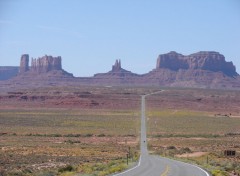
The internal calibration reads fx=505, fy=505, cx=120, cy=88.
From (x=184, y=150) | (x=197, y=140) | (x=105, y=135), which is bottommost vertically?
(x=184, y=150)

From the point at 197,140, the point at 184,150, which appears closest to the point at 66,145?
the point at 184,150

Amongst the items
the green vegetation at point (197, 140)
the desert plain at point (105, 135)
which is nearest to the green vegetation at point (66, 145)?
the desert plain at point (105, 135)

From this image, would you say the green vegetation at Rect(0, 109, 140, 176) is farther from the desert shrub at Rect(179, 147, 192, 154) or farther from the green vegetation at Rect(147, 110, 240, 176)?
the desert shrub at Rect(179, 147, 192, 154)

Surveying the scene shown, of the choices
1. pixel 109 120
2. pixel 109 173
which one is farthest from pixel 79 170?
pixel 109 120

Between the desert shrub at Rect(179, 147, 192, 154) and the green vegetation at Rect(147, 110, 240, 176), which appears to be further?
the desert shrub at Rect(179, 147, 192, 154)

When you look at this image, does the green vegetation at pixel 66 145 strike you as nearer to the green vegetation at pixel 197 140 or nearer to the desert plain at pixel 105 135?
the desert plain at pixel 105 135

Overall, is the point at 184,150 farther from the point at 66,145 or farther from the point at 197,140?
the point at 66,145

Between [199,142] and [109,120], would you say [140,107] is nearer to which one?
[109,120]

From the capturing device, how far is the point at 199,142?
6072 cm

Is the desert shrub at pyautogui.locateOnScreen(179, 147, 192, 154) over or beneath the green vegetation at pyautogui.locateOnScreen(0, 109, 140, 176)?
beneath

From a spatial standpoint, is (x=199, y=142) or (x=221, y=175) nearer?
(x=221, y=175)

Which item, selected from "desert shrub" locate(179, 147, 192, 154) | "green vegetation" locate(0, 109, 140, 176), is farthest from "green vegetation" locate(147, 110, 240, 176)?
"green vegetation" locate(0, 109, 140, 176)

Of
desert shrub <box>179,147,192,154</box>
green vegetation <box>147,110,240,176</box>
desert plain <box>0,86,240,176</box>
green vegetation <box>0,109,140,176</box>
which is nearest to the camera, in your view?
green vegetation <box>0,109,140,176</box>

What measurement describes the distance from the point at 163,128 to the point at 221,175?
56874 millimetres
